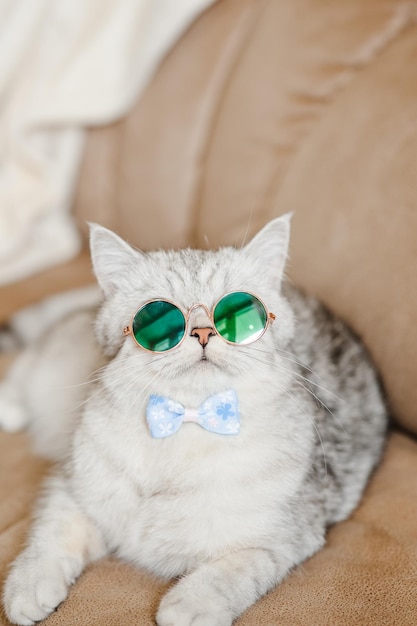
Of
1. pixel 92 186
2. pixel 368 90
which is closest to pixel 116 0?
pixel 92 186

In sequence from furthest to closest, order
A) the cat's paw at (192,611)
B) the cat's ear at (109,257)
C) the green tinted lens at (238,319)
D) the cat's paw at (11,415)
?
1. the cat's paw at (11,415)
2. the cat's ear at (109,257)
3. the green tinted lens at (238,319)
4. the cat's paw at (192,611)

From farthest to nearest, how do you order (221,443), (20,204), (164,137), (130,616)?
(20,204)
(164,137)
(221,443)
(130,616)

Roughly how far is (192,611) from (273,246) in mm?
687

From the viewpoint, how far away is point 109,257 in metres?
1.26

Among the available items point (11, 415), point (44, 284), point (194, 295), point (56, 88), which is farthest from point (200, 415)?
point (56, 88)

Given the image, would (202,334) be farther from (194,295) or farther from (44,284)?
(44,284)

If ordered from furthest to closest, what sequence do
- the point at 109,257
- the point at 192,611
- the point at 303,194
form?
the point at 303,194 < the point at 109,257 < the point at 192,611

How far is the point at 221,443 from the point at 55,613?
406 mm

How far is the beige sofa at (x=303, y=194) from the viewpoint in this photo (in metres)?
1.13

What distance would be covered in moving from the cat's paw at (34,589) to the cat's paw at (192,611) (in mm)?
191

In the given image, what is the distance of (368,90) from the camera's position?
1.58 m

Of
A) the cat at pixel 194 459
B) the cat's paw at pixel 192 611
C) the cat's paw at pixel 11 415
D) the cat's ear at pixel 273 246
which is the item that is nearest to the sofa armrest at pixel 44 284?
the cat's paw at pixel 11 415

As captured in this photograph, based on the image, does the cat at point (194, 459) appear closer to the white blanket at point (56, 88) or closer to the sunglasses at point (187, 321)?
the sunglasses at point (187, 321)

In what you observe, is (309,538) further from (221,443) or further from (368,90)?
(368,90)
